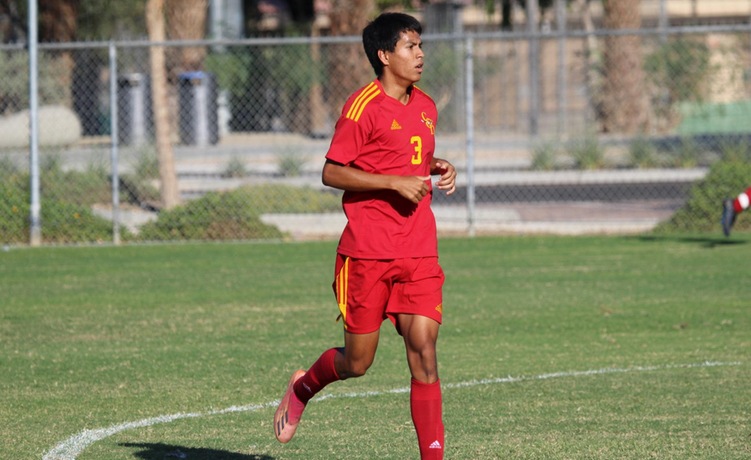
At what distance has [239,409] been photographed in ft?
23.3

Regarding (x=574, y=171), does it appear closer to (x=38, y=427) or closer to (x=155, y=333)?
(x=155, y=333)

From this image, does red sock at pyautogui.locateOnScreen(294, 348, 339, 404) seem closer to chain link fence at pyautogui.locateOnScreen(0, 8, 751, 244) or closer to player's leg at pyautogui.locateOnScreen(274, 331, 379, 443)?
player's leg at pyautogui.locateOnScreen(274, 331, 379, 443)

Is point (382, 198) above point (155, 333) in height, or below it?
above

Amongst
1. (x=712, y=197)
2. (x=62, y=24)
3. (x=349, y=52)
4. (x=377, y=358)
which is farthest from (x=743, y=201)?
(x=62, y=24)

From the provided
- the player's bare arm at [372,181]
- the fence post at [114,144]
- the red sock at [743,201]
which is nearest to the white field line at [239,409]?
the player's bare arm at [372,181]

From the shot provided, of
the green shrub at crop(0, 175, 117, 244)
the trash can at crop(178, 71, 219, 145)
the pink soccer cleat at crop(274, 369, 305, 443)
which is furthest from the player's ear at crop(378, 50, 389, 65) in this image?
the trash can at crop(178, 71, 219, 145)

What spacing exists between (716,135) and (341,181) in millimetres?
20131

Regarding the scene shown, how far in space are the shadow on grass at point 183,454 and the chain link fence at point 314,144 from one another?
916 centimetres

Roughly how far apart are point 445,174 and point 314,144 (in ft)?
68.7

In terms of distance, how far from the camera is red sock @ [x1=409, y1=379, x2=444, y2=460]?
5.28 m

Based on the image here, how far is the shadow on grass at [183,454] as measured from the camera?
5.99 m

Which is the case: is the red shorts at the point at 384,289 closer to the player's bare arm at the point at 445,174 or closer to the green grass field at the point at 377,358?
the player's bare arm at the point at 445,174

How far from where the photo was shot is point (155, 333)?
965 centimetres

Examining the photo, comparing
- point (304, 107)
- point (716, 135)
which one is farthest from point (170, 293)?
point (304, 107)
